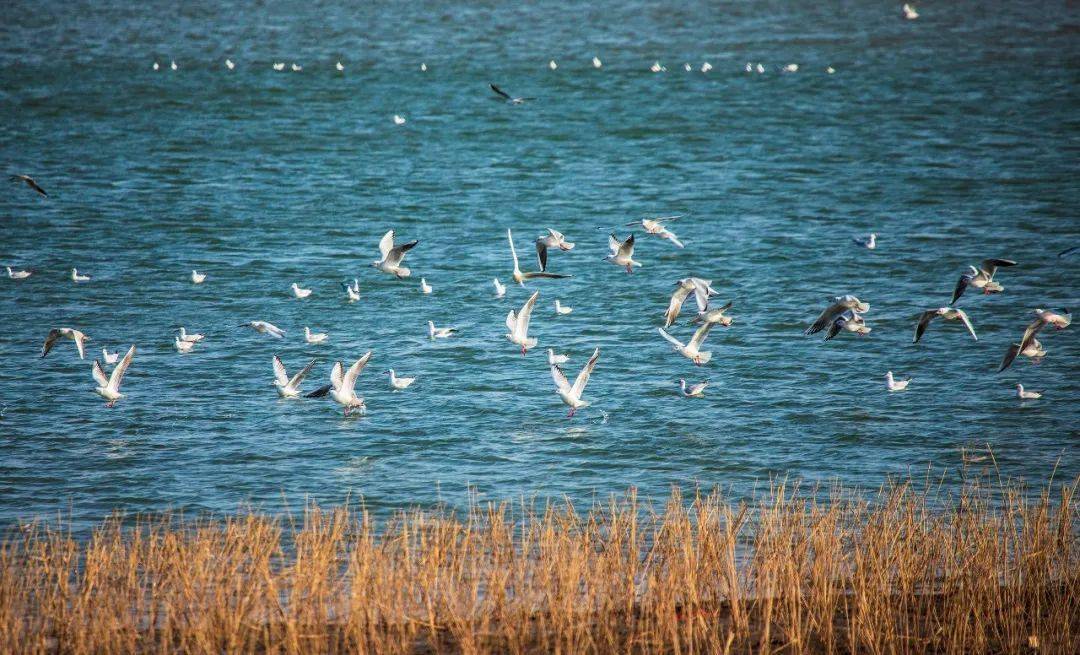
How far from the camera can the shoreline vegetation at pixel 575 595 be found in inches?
415

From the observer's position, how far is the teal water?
1777cm

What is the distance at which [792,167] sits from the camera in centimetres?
3691

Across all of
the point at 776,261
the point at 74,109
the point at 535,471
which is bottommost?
the point at 535,471

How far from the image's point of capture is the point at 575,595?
10.9 metres

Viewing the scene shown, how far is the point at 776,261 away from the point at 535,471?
12210 mm

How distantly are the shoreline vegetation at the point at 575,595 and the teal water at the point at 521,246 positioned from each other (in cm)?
422

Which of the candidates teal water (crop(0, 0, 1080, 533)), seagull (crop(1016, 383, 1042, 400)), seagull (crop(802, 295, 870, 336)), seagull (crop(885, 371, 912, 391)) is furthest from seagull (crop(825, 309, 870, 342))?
seagull (crop(1016, 383, 1042, 400))

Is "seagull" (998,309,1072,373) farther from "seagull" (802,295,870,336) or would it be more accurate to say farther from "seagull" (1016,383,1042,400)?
"seagull" (802,295,870,336)

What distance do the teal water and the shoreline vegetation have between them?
4219mm

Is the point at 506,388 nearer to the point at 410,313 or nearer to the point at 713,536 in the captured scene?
the point at 410,313

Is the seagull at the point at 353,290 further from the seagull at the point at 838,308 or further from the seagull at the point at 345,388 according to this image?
the seagull at the point at 838,308

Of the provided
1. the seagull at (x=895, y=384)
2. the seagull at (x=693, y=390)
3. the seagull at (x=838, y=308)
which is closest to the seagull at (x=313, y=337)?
the seagull at (x=693, y=390)

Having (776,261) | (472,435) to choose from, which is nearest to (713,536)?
(472,435)

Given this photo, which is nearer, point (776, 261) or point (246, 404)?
point (246, 404)
